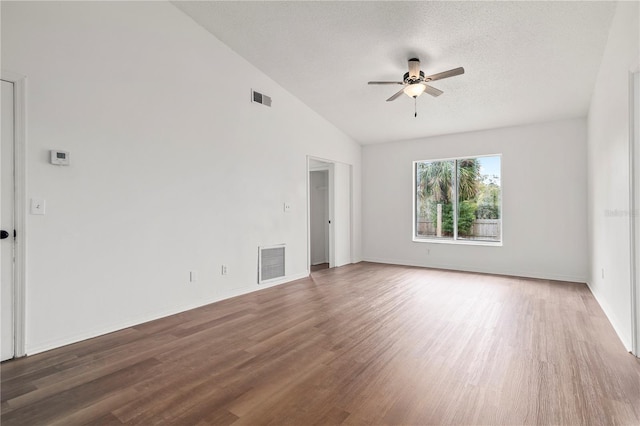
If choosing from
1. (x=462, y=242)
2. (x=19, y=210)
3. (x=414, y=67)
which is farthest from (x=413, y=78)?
(x=19, y=210)

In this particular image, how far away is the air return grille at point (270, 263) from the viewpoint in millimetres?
5051

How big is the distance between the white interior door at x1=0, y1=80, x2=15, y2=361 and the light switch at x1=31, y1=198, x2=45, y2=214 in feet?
0.44

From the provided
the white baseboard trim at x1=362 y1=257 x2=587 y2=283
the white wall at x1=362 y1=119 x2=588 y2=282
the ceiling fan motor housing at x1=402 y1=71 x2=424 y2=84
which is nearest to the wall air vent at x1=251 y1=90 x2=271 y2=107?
the ceiling fan motor housing at x1=402 y1=71 x2=424 y2=84

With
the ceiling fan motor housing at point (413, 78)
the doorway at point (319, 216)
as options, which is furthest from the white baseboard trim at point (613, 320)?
the doorway at point (319, 216)

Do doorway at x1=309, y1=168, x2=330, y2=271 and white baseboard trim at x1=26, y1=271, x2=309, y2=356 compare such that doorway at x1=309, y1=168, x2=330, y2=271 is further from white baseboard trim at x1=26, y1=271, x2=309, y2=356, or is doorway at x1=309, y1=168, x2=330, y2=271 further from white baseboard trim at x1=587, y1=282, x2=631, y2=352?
white baseboard trim at x1=587, y1=282, x2=631, y2=352

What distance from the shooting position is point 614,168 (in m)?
3.24

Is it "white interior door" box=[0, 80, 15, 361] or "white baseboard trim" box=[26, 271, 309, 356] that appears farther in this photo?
"white baseboard trim" box=[26, 271, 309, 356]

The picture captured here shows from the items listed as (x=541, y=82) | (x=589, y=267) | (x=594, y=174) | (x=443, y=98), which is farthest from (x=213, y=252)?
(x=589, y=267)

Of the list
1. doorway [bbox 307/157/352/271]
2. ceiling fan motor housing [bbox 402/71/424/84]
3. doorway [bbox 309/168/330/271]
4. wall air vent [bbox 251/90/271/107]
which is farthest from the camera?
doorway [bbox 309/168/330/271]

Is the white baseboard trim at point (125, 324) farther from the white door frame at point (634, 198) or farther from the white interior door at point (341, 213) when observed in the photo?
the white door frame at point (634, 198)

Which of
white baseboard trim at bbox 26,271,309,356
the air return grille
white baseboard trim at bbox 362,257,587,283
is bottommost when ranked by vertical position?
white baseboard trim at bbox 26,271,309,356

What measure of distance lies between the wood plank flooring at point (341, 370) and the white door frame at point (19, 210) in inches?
10.9

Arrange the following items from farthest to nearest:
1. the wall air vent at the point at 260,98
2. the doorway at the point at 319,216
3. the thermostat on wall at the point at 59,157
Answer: the doorway at the point at 319,216, the wall air vent at the point at 260,98, the thermostat on wall at the point at 59,157

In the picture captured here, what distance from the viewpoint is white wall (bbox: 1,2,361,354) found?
2867mm
